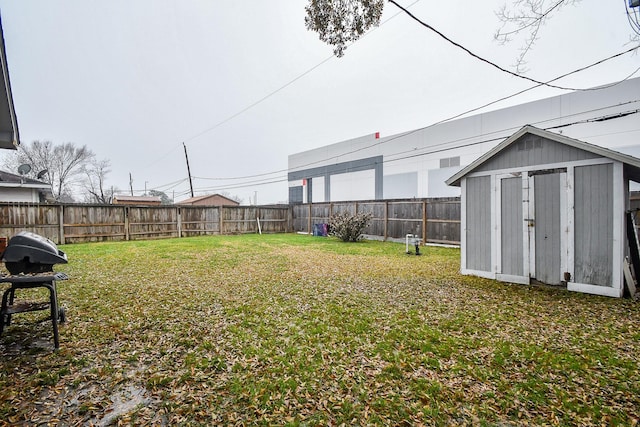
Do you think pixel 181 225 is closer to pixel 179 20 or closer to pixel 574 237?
pixel 179 20

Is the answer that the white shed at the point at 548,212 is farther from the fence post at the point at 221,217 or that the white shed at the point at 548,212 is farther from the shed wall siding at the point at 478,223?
the fence post at the point at 221,217

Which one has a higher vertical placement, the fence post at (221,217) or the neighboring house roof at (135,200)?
the neighboring house roof at (135,200)

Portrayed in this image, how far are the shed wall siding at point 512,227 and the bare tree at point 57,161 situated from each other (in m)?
32.1

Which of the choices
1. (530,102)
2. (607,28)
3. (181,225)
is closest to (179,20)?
(181,225)

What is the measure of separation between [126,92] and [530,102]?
22.4m

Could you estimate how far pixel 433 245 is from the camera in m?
10.4

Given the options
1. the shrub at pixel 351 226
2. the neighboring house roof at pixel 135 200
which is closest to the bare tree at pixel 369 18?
Result: the shrub at pixel 351 226

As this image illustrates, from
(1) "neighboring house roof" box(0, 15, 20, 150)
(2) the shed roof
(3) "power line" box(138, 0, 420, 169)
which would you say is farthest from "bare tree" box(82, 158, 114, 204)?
(2) the shed roof

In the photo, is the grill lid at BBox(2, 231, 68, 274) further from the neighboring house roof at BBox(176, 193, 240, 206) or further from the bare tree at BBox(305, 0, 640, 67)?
the neighboring house roof at BBox(176, 193, 240, 206)

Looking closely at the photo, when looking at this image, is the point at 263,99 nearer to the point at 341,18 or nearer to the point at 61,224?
the point at 61,224

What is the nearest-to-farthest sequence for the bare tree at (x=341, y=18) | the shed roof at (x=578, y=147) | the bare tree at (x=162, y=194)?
the bare tree at (x=341, y=18) → the shed roof at (x=578, y=147) → the bare tree at (x=162, y=194)

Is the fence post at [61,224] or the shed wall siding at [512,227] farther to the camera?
the fence post at [61,224]

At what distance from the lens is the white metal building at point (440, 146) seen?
1341cm

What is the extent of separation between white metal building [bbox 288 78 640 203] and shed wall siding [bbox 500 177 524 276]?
5.14 metres
